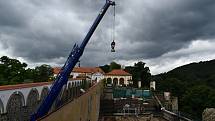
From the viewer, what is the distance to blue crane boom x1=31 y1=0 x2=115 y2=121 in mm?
16112

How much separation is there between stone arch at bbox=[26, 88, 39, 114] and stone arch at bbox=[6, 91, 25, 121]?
891 millimetres

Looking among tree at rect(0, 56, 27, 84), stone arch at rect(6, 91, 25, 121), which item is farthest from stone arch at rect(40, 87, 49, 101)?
tree at rect(0, 56, 27, 84)

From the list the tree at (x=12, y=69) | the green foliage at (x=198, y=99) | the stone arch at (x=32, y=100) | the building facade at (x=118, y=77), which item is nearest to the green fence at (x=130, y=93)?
the tree at (x=12, y=69)

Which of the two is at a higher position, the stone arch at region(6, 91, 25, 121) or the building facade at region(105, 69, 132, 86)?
the building facade at region(105, 69, 132, 86)

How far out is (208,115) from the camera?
12102 millimetres

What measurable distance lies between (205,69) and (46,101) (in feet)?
400

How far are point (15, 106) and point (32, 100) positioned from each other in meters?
2.30

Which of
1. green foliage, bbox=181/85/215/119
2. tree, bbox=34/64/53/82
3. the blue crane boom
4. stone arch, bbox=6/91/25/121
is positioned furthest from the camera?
green foliage, bbox=181/85/215/119

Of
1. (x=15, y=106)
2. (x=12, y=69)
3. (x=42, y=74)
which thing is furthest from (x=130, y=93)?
(x=15, y=106)

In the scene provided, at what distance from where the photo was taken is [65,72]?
1917 cm

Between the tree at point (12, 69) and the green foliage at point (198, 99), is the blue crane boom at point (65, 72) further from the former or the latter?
the green foliage at point (198, 99)

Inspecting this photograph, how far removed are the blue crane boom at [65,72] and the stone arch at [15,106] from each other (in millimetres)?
605

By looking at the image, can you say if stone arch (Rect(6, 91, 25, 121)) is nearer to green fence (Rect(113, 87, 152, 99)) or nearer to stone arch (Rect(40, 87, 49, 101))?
stone arch (Rect(40, 87, 49, 101))

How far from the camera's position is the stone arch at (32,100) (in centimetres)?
1484
